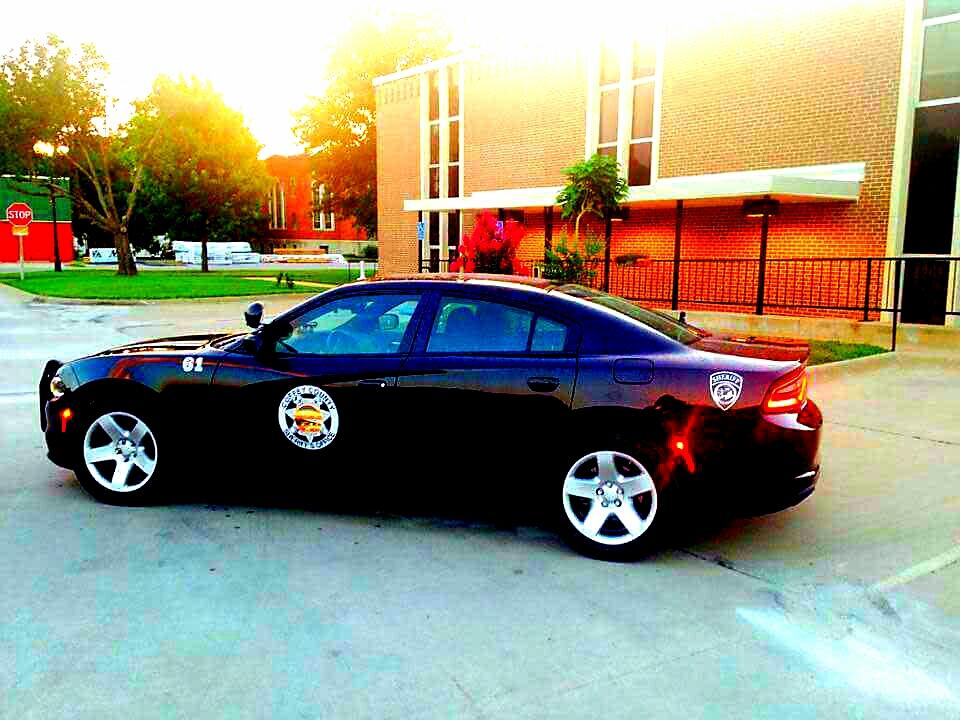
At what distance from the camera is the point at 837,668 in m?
3.45

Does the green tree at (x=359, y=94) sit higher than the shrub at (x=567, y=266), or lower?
higher

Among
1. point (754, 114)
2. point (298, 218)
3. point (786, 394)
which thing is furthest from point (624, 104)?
point (298, 218)

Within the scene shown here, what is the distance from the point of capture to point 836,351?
12055 mm

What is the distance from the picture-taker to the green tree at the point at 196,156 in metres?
36.7

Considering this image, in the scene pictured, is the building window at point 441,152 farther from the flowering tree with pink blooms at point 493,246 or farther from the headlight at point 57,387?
the headlight at point 57,387

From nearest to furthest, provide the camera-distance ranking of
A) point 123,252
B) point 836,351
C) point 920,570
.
→ point 920,570
point 836,351
point 123,252

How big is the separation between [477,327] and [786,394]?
1.79 meters

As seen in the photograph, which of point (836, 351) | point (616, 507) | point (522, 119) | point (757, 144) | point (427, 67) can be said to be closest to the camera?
point (616, 507)

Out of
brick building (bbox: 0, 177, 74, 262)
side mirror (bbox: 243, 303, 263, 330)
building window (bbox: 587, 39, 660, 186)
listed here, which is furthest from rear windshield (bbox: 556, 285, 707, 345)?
brick building (bbox: 0, 177, 74, 262)

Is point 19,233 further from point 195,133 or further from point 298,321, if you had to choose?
point 298,321

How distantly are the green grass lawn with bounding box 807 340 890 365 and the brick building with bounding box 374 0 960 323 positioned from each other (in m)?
1.39

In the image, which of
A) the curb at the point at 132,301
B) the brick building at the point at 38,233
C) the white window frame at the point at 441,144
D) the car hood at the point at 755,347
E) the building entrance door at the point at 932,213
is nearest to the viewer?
the car hood at the point at 755,347

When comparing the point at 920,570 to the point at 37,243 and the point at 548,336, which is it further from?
the point at 37,243

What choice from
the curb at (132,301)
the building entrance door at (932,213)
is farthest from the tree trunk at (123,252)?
the building entrance door at (932,213)
